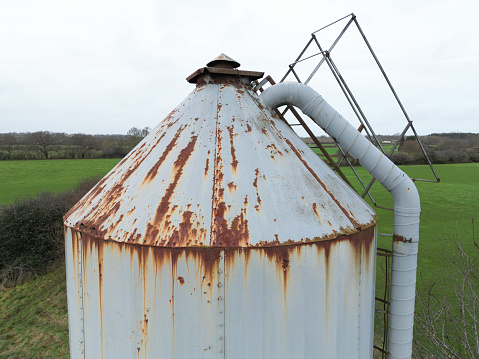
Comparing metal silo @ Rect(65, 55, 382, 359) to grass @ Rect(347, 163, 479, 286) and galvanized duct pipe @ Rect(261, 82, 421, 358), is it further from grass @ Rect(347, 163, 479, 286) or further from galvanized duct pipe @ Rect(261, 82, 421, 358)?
grass @ Rect(347, 163, 479, 286)

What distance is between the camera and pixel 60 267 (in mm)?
19219

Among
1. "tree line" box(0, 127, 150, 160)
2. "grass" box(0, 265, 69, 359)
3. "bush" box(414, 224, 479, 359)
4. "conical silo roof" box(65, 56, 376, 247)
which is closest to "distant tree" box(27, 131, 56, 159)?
"tree line" box(0, 127, 150, 160)

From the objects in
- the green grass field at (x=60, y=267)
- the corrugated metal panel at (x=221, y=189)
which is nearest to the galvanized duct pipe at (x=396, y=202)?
the corrugated metal panel at (x=221, y=189)

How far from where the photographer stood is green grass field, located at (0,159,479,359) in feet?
42.1

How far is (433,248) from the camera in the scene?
2291 centimetres

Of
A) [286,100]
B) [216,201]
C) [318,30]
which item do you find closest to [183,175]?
[216,201]

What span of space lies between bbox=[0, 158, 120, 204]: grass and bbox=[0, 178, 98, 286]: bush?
1200 centimetres

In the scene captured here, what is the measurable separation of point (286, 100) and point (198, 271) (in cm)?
312

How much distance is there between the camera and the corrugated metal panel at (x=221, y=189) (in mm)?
3621

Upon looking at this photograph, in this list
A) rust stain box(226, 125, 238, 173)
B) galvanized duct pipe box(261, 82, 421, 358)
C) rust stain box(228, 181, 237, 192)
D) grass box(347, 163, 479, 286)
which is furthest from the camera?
grass box(347, 163, 479, 286)

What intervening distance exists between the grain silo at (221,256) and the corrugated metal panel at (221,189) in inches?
0.6

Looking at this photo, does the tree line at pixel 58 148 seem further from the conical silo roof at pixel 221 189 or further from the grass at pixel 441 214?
the conical silo roof at pixel 221 189

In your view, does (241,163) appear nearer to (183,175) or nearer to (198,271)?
(183,175)

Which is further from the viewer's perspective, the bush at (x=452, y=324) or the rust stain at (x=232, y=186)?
the bush at (x=452, y=324)
